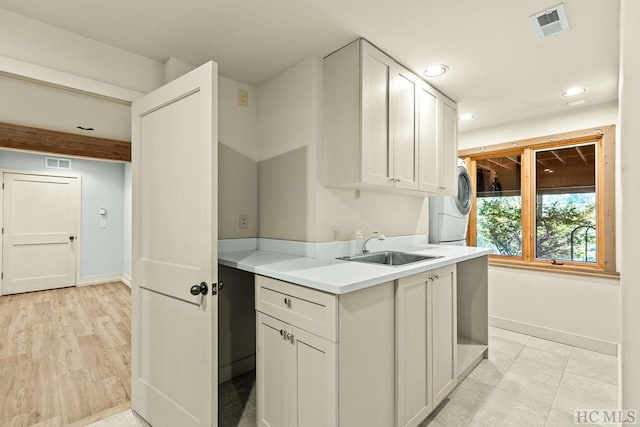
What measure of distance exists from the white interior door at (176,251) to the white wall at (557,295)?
10.5 ft

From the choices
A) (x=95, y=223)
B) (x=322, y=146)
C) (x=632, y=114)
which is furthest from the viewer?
(x=95, y=223)

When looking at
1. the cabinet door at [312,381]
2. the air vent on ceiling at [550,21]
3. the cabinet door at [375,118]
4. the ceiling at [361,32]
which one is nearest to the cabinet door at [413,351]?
the cabinet door at [312,381]

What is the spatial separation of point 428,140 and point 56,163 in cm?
607

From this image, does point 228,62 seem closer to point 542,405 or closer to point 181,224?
point 181,224

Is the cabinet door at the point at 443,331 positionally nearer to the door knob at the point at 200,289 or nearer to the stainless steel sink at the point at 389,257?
the stainless steel sink at the point at 389,257

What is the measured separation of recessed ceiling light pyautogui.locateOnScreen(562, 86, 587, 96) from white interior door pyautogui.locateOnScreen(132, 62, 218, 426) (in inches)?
116

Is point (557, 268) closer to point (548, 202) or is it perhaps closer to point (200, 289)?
point (548, 202)

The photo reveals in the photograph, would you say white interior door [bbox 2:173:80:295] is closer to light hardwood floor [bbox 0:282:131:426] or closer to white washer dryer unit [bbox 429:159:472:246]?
light hardwood floor [bbox 0:282:131:426]

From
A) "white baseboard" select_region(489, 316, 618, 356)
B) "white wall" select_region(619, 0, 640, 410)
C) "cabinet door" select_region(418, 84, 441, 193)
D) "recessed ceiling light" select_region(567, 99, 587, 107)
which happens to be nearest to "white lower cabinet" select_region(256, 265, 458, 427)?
"cabinet door" select_region(418, 84, 441, 193)

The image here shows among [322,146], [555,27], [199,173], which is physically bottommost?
[199,173]

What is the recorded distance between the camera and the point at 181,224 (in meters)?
1.79

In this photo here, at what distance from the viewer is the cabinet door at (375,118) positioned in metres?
2.06

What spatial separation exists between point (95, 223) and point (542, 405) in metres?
6.78

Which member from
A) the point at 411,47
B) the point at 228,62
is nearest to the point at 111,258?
the point at 228,62
